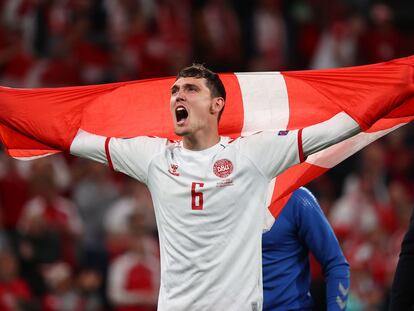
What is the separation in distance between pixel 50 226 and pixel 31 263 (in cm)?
39

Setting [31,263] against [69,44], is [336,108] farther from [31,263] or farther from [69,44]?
[69,44]

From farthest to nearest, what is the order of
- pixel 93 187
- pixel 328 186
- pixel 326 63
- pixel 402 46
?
1. pixel 402 46
2. pixel 326 63
3. pixel 328 186
4. pixel 93 187

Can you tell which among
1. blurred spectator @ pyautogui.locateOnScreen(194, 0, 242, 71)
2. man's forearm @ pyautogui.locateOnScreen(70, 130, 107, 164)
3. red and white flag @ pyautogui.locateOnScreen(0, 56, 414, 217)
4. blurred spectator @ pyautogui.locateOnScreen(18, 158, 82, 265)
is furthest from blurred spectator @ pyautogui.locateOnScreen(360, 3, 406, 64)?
man's forearm @ pyautogui.locateOnScreen(70, 130, 107, 164)

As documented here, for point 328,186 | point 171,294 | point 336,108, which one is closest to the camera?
point 171,294

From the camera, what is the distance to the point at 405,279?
519 centimetres

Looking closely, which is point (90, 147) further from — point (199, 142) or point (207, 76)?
point (207, 76)

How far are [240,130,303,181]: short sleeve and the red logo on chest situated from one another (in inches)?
3.7

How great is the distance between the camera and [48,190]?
33.0ft

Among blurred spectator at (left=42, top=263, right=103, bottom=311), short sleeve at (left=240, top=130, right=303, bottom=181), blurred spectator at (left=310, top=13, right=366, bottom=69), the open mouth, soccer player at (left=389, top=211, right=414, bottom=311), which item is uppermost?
blurred spectator at (left=310, top=13, right=366, bottom=69)

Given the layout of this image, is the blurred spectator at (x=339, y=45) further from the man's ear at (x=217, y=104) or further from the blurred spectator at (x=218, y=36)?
the man's ear at (x=217, y=104)

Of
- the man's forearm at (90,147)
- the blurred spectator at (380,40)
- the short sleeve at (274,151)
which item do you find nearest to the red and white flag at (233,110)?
the man's forearm at (90,147)

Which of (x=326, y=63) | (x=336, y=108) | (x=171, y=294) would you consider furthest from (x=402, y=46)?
(x=171, y=294)

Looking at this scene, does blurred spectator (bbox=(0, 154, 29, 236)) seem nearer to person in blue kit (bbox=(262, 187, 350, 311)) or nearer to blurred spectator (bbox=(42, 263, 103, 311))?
blurred spectator (bbox=(42, 263, 103, 311))

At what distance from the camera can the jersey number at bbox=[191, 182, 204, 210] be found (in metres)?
4.95
